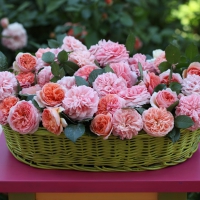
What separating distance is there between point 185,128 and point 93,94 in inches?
10.6

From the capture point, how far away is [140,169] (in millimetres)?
1386

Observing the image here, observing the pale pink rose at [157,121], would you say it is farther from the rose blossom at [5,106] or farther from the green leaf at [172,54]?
the rose blossom at [5,106]

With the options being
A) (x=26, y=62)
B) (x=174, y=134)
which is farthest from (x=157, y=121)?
(x=26, y=62)

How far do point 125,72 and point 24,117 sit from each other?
1.16 feet

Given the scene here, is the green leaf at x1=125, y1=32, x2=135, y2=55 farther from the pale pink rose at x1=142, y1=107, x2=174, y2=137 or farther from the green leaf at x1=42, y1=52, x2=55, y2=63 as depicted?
the pale pink rose at x1=142, y1=107, x2=174, y2=137

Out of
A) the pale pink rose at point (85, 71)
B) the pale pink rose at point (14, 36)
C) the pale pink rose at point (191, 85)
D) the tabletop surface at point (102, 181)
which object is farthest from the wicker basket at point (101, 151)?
the pale pink rose at point (14, 36)

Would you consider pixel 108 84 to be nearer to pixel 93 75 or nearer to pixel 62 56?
pixel 93 75

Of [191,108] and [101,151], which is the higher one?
[191,108]

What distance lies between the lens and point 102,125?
129 centimetres

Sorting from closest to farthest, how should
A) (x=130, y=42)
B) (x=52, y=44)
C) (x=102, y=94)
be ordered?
(x=102, y=94) → (x=130, y=42) → (x=52, y=44)

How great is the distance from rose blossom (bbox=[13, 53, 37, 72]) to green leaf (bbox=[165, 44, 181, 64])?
436 millimetres

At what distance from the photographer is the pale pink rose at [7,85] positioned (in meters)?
1.44

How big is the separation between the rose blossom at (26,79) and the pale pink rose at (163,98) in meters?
0.41

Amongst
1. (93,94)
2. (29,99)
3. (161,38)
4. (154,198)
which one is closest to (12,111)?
(29,99)
